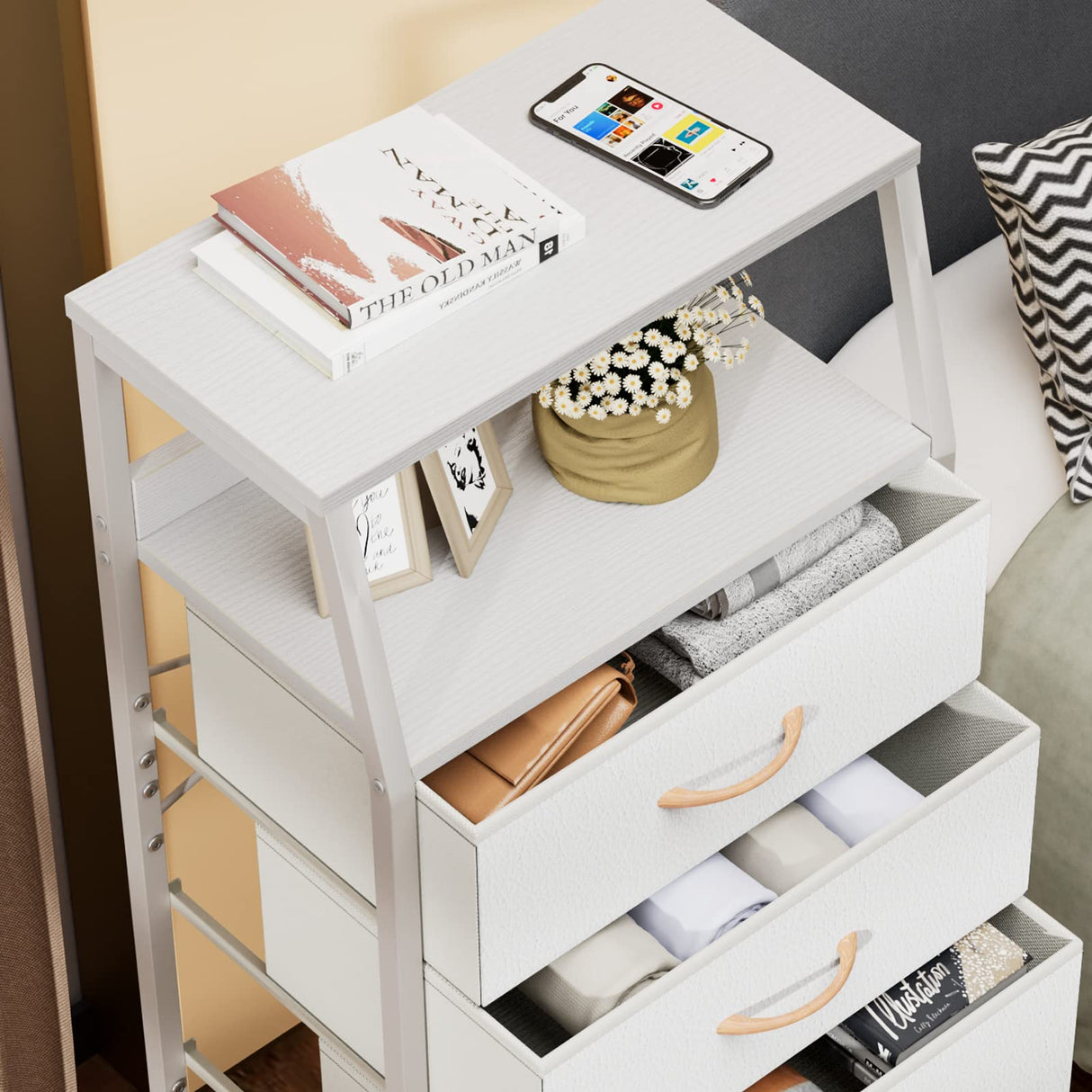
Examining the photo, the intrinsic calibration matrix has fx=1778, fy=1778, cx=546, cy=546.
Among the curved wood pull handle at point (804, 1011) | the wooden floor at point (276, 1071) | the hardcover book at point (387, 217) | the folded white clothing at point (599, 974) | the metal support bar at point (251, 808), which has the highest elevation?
the hardcover book at point (387, 217)

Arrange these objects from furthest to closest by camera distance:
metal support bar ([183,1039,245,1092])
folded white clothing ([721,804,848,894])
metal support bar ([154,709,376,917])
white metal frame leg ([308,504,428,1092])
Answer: metal support bar ([183,1039,245,1092]) → folded white clothing ([721,804,848,894]) → metal support bar ([154,709,376,917]) → white metal frame leg ([308,504,428,1092])

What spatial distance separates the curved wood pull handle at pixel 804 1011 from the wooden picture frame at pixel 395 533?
41 centimetres

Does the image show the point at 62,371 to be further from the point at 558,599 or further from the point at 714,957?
the point at 714,957

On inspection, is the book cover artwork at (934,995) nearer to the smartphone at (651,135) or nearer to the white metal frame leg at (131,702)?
the white metal frame leg at (131,702)

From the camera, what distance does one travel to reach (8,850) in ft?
4.66

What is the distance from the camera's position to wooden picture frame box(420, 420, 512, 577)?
1242 millimetres

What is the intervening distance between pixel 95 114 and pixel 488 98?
290 mm

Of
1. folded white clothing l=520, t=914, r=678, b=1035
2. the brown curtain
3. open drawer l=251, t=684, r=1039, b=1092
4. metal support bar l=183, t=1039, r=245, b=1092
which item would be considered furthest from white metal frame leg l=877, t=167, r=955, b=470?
metal support bar l=183, t=1039, r=245, b=1092

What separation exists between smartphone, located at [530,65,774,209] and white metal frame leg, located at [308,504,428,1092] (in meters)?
0.35

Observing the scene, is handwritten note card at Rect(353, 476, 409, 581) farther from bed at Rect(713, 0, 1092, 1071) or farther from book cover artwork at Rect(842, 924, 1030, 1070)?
bed at Rect(713, 0, 1092, 1071)

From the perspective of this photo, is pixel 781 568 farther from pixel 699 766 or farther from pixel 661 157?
pixel 661 157

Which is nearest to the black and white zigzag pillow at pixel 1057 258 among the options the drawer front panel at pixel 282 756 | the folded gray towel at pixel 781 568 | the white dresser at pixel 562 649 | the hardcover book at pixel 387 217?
the white dresser at pixel 562 649

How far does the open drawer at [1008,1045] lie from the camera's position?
1443 millimetres

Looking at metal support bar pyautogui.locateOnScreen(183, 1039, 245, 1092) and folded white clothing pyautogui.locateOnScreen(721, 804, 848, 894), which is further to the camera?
metal support bar pyautogui.locateOnScreen(183, 1039, 245, 1092)
